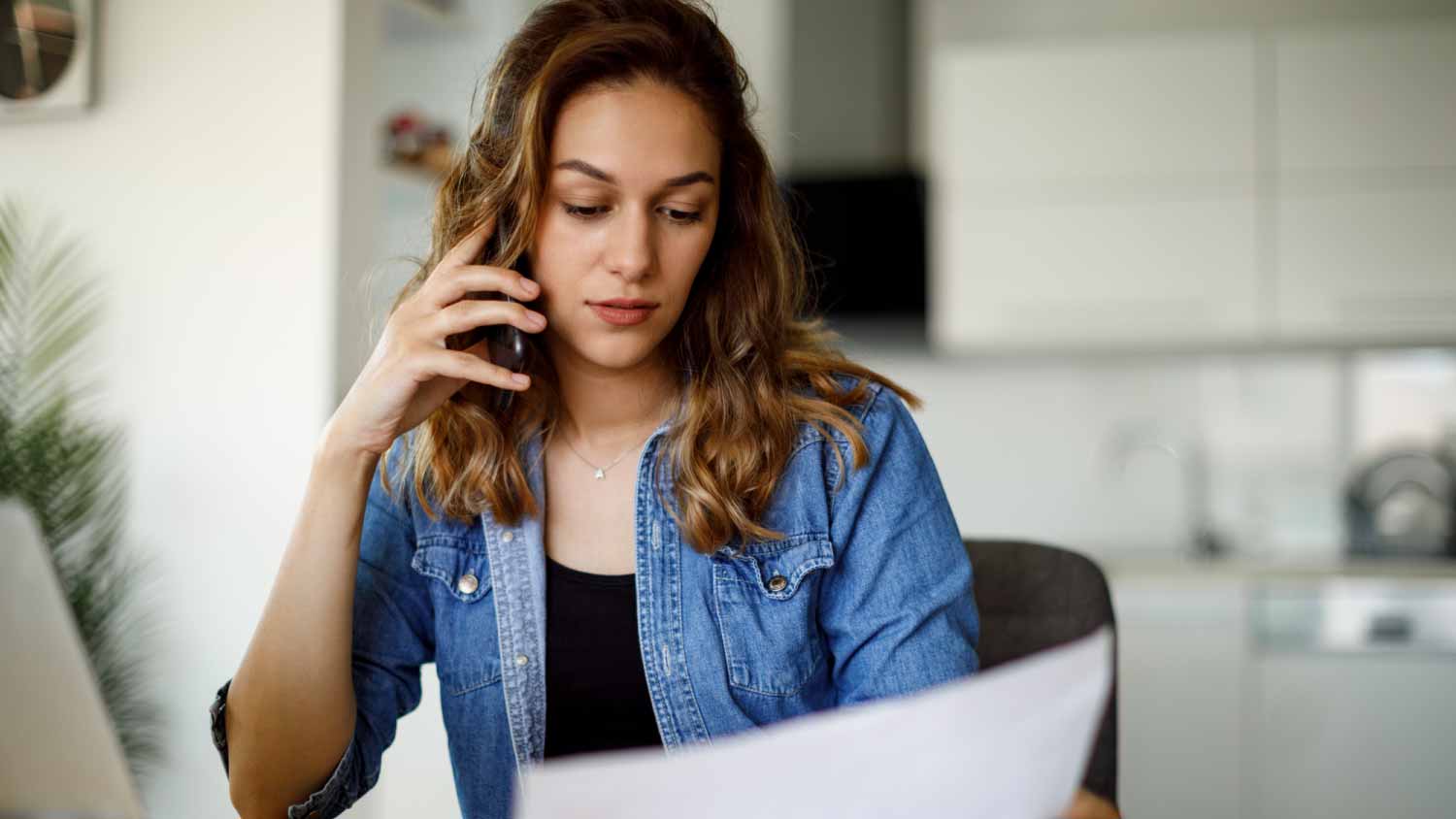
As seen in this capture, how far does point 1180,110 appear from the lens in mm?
Result: 3434

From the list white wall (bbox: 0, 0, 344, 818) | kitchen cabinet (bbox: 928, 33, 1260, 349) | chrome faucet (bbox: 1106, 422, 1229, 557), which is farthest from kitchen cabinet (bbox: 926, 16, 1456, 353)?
white wall (bbox: 0, 0, 344, 818)

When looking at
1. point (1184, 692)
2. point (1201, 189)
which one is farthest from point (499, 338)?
point (1201, 189)

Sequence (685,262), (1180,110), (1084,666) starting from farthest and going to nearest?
(1180,110), (685,262), (1084,666)

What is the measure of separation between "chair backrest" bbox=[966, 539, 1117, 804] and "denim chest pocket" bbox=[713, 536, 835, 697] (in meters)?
0.21

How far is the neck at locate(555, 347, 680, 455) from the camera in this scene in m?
1.37

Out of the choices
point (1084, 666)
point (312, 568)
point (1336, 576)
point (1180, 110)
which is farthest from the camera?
point (1180, 110)

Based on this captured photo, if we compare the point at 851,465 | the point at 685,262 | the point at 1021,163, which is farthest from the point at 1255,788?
the point at 685,262

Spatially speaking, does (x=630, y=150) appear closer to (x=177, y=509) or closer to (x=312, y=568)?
(x=312, y=568)

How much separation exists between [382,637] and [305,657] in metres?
0.16

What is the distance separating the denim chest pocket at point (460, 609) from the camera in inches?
50.2

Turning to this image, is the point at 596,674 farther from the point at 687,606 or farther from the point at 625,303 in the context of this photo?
the point at 625,303

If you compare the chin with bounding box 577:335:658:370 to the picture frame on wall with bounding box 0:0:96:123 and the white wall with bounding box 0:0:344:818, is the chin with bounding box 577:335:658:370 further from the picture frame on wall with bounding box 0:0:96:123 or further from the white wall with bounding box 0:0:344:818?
the picture frame on wall with bounding box 0:0:96:123

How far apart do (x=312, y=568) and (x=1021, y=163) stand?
9.31 ft

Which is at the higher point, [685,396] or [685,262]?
[685,262]
